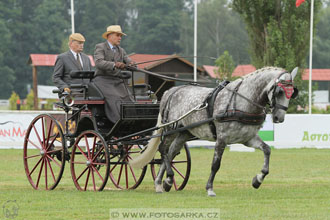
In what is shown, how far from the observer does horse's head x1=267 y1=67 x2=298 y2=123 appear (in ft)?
25.9

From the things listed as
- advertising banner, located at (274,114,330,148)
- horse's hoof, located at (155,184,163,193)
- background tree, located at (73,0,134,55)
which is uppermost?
background tree, located at (73,0,134,55)

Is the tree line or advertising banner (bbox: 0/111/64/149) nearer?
advertising banner (bbox: 0/111/64/149)

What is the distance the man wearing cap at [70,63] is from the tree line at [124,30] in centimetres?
5260

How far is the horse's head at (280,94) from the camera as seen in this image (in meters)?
7.90

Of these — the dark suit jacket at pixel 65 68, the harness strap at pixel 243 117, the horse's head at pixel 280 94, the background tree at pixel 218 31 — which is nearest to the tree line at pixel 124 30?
the background tree at pixel 218 31

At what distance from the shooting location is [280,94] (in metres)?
7.96

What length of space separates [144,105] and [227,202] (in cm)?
214

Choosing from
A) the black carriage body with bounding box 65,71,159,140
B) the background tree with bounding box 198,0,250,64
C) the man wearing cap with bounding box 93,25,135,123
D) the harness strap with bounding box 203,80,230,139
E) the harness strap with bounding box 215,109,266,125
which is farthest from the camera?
the background tree with bounding box 198,0,250,64

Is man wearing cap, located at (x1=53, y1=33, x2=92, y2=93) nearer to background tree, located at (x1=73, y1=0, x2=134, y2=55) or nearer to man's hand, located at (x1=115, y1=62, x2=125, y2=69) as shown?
man's hand, located at (x1=115, y1=62, x2=125, y2=69)

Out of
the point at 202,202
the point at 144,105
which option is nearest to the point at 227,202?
the point at 202,202

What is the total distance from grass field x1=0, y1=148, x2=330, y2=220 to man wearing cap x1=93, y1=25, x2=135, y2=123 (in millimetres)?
1185

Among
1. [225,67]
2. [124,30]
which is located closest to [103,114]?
[225,67]

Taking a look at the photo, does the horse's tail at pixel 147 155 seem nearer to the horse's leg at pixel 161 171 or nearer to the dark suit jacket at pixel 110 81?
the horse's leg at pixel 161 171

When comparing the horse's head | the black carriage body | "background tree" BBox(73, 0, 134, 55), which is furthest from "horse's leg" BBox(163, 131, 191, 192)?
"background tree" BBox(73, 0, 134, 55)
